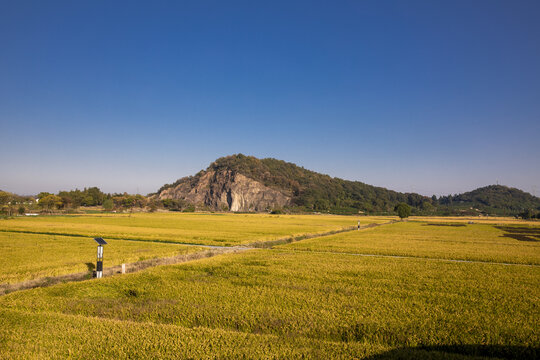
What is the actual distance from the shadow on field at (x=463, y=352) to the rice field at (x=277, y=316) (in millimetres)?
23

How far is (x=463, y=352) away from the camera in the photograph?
695 centimetres

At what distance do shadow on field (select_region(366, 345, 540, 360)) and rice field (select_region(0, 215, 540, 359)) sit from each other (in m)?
0.02

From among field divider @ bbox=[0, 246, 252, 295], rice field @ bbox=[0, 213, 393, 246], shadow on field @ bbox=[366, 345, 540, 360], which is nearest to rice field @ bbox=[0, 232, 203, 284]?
field divider @ bbox=[0, 246, 252, 295]

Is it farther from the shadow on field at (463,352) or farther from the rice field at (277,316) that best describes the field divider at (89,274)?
the shadow on field at (463,352)

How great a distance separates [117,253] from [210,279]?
35.5 feet

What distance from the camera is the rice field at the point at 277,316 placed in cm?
673

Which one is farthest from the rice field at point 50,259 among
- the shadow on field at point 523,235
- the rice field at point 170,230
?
the shadow on field at point 523,235

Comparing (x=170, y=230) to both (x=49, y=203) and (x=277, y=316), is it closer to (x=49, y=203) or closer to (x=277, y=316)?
(x=277, y=316)

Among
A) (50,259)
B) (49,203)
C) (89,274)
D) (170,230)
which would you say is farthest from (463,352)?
(49,203)

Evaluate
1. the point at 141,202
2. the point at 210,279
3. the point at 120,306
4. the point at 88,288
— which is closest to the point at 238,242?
the point at 210,279

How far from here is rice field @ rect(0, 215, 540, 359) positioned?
6.73 metres

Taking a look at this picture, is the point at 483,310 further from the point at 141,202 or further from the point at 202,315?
the point at 141,202

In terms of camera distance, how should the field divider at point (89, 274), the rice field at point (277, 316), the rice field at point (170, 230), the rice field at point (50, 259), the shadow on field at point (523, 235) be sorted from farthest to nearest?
the shadow on field at point (523, 235)
the rice field at point (170, 230)
the rice field at point (50, 259)
the field divider at point (89, 274)
the rice field at point (277, 316)

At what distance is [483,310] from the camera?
9773mm
